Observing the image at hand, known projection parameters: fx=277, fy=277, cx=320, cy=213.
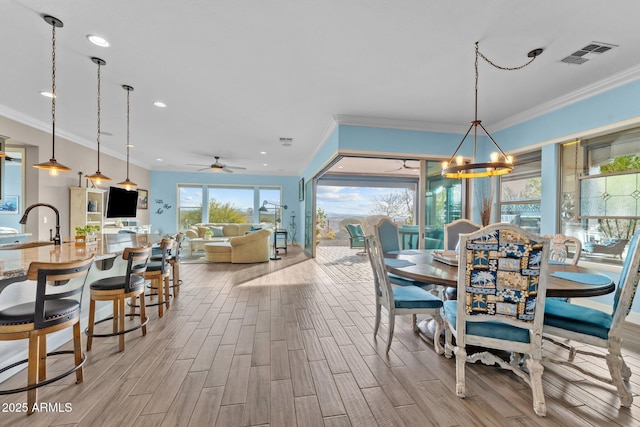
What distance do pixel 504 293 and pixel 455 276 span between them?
1.08 feet

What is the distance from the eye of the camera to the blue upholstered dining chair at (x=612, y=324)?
169 cm

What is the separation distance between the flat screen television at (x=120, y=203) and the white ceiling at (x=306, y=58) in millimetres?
2371

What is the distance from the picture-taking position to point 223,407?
5.63ft

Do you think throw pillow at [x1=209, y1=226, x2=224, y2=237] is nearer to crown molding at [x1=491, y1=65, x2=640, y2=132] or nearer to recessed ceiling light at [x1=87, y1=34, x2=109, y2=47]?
recessed ceiling light at [x1=87, y1=34, x2=109, y2=47]

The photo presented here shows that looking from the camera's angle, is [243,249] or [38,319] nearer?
[38,319]

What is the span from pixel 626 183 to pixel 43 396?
5.78m

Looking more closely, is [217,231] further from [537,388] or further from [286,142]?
[537,388]

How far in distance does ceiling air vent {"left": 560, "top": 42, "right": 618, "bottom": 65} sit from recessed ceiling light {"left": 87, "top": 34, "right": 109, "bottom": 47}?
4416 mm

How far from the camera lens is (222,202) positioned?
10.2 metres

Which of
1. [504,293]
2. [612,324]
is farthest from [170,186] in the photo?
[612,324]

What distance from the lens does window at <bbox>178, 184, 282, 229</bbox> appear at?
9916 mm

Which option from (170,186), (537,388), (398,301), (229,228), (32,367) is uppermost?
(170,186)

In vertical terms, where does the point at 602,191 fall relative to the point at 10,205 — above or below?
above

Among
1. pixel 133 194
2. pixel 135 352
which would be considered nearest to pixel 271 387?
pixel 135 352
